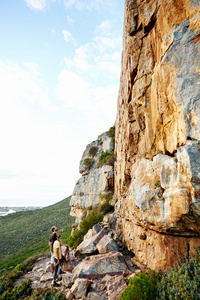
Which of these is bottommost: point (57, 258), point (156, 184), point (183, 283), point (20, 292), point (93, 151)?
point (20, 292)

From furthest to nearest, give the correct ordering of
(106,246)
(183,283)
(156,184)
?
(106,246), (156,184), (183,283)

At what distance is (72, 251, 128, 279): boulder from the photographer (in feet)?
27.5

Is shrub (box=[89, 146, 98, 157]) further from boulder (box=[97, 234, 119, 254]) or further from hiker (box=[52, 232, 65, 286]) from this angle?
hiker (box=[52, 232, 65, 286])

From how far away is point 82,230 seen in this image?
664 inches

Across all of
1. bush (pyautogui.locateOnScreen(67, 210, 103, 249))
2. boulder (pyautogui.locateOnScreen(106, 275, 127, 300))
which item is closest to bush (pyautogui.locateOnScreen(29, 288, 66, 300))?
boulder (pyautogui.locateOnScreen(106, 275, 127, 300))

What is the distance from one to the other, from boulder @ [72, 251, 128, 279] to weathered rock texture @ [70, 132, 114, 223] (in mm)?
15486

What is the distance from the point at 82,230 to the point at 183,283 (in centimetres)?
1307

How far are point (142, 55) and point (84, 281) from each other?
47.1 ft

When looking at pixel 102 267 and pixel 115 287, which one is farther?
pixel 102 267

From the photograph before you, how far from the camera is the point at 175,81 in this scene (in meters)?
7.10

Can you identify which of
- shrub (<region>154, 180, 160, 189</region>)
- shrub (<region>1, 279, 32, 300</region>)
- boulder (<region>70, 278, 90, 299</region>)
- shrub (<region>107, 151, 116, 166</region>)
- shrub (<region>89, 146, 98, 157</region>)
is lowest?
shrub (<region>1, 279, 32, 300</region>)

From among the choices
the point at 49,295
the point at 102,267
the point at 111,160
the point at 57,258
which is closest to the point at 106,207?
the point at 111,160

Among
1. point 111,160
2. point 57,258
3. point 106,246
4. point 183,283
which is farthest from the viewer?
point 111,160

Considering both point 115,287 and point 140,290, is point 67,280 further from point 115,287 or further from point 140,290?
point 140,290
